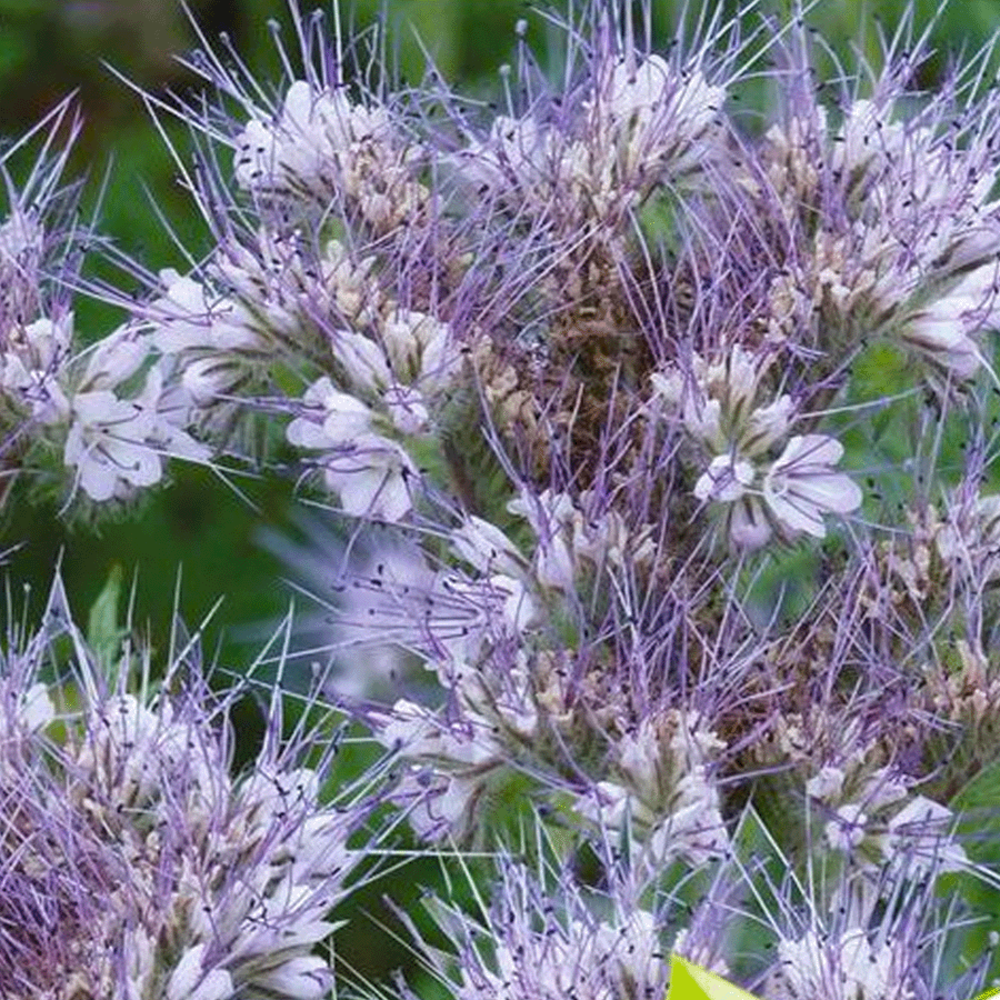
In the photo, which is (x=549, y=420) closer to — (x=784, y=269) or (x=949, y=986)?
(x=784, y=269)

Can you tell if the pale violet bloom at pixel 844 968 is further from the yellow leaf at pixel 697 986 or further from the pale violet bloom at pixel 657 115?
the pale violet bloom at pixel 657 115

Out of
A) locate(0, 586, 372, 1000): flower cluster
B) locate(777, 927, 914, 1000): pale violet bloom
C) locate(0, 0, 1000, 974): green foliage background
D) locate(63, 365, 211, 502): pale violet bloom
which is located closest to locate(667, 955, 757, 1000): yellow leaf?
locate(777, 927, 914, 1000): pale violet bloom

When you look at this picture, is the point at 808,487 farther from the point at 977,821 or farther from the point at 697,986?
the point at 697,986

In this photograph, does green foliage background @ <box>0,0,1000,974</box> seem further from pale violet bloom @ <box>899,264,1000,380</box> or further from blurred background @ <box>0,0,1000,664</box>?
pale violet bloom @ <box>899,264,1000,380</box>

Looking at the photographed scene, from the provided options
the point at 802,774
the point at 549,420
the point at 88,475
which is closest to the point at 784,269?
the point at 549,420

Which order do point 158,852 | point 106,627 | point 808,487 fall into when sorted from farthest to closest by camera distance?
point 106,627 < point 808,487 < point 158,852

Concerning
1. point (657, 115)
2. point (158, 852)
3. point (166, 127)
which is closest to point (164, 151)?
point (166, 127)
